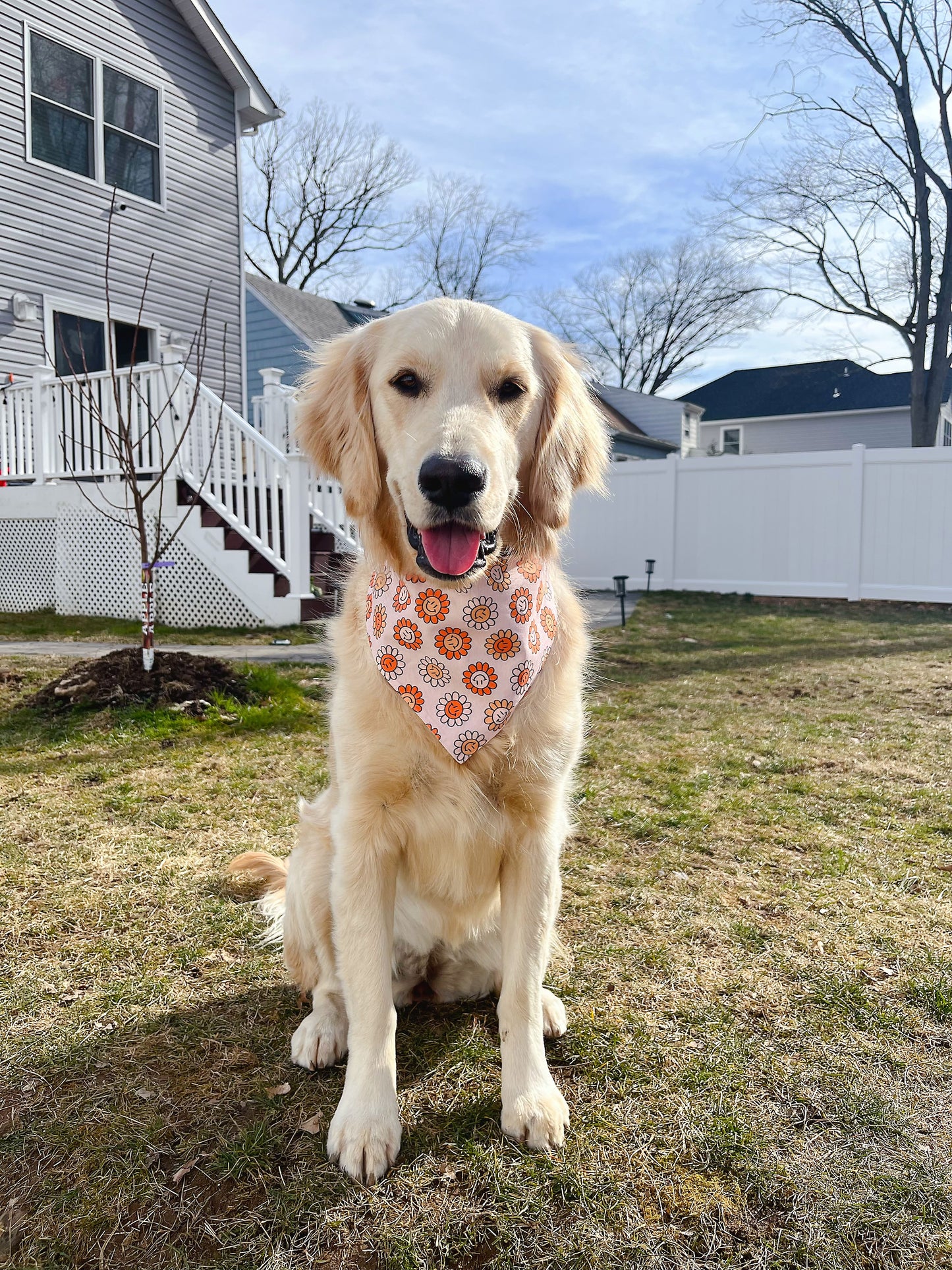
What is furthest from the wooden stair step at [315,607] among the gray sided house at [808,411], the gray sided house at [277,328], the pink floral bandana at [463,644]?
the gray sided house at [808,411]

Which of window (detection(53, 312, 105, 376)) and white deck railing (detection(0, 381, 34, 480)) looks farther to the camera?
window (detection(53, 312, 105, 376))

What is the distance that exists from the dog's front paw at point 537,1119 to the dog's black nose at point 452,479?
4.08 feet

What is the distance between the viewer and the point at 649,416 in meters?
29.5

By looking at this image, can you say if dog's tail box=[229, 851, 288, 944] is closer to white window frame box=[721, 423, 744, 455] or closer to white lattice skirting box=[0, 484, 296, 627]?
white lattice skirting box=[0, 484, 296, 627]

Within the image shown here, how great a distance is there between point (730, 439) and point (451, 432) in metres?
31.0

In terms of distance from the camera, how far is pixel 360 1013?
1.77 meters

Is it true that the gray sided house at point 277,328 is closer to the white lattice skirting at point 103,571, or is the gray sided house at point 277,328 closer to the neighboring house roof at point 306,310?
the neighboring house roof at point 306,310

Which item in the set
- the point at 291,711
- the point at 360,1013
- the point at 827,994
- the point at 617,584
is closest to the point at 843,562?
Answer: the point at 617,584

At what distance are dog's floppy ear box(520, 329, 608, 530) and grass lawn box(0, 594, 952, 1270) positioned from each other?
1.31m

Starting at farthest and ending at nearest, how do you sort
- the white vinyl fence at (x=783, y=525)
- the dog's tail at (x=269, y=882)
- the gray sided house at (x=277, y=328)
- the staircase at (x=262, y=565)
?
1. the gray sided house at (x=277, y=328)
2. the white vinyl fence at (x=783, y=525)
3. the staircase at (x=262, y=565)
4. the dog's tail at (x=269, y=882)

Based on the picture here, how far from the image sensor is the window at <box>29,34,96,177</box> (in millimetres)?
10281

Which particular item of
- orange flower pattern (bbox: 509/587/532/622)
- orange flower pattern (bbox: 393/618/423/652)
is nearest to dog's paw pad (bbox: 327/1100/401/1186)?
orange flower pattern (bbox: 393/618/423/652)

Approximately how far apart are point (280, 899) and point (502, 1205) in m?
1.21

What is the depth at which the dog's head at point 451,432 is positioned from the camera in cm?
174
